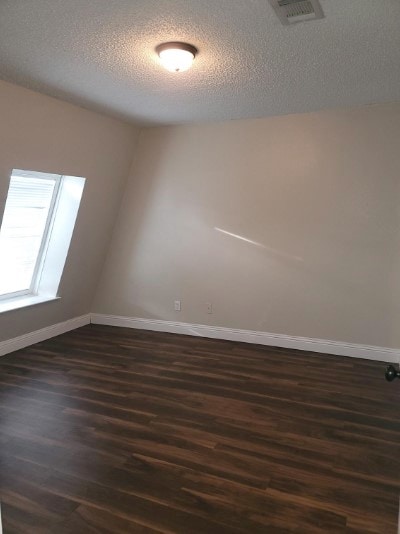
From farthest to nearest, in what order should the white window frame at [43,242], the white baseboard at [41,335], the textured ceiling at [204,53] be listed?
the white window frame at [43,242]
the white baseboard at [41,335]
the textured ceiling at [204,53]

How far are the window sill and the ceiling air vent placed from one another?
325cm

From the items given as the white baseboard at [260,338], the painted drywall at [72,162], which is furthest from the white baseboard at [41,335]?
the white baseboard at [260,338]

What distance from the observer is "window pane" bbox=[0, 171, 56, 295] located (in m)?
3.74

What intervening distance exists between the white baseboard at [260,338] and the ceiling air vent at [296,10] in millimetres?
3010

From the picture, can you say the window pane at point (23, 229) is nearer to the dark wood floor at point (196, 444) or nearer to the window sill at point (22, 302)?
the window sill at point (22, 302)

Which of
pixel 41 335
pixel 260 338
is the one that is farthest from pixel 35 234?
pixel 260 338

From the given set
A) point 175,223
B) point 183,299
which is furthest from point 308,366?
point 175,223

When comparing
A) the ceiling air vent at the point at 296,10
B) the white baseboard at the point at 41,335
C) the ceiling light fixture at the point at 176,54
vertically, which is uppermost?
the ceiling air vent at the point at 296,10

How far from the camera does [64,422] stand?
2.70 m

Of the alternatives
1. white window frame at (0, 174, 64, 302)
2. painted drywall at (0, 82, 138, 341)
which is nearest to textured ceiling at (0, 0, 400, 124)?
painted drywall at (0, 82, 138, 341)

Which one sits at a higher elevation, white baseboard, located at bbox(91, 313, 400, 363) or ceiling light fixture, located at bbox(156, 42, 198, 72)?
ceiling light fixture, located at bbox(156, 42, 198, 72)

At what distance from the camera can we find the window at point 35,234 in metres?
3.80

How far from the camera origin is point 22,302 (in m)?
4.04

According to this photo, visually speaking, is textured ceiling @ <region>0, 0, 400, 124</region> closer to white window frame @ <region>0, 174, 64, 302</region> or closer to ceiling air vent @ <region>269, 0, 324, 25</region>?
ceiling air vent @ <region>269, 0, 324, 25</region>
